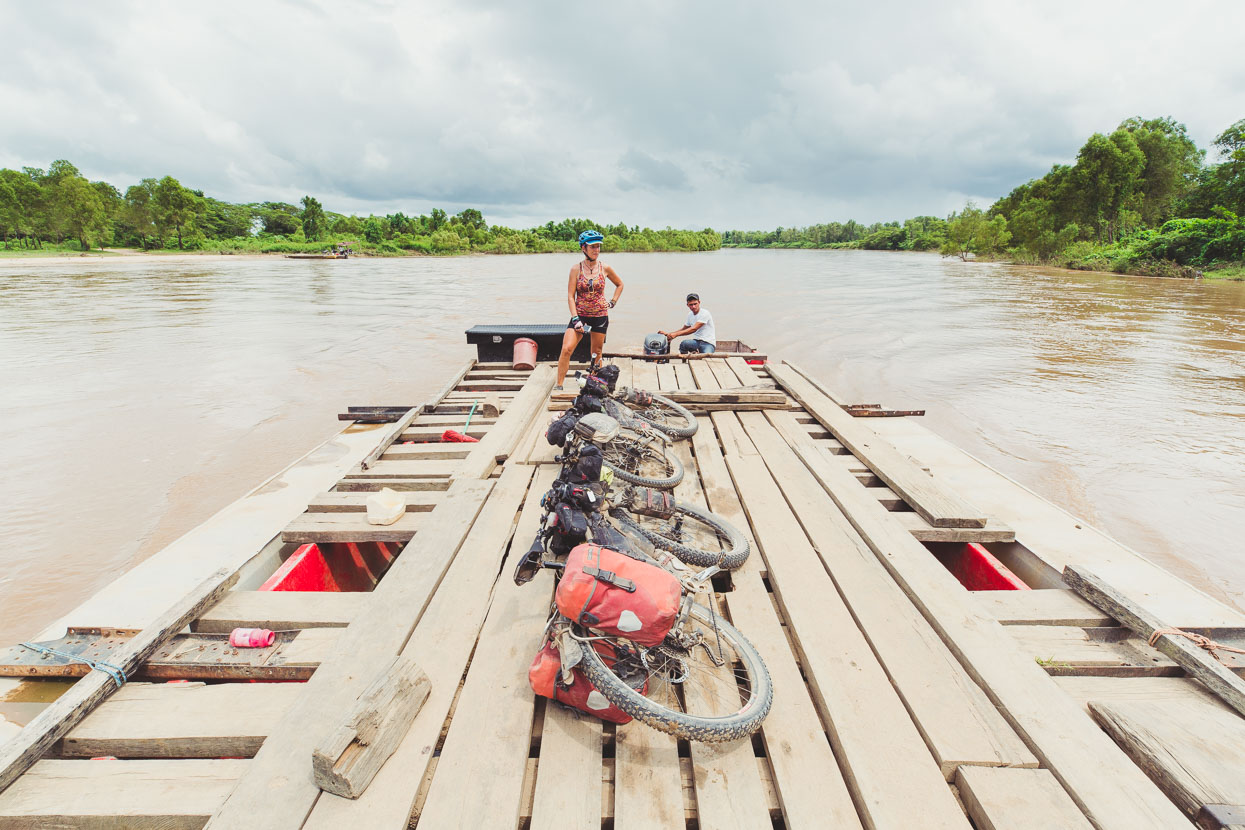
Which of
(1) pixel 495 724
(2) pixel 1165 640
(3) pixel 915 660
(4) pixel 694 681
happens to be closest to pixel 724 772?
(4) pixel 694 681

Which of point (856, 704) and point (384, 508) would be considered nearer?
point (856, 704)

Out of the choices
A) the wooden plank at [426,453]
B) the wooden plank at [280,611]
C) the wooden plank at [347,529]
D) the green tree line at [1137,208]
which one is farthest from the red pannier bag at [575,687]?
the green tree line at [1137,208]

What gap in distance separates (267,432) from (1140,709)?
10.4 metres

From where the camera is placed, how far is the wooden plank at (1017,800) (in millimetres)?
1726

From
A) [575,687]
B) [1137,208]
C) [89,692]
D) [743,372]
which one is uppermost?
[1137,208]

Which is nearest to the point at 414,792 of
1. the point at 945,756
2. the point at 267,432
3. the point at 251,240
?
the point at 945,756

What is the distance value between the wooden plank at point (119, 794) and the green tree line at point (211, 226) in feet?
261

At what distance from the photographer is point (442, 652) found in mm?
2436

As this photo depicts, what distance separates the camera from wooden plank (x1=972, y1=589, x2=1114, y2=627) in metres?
2.88

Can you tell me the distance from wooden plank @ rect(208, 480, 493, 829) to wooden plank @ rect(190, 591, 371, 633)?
0.74ft

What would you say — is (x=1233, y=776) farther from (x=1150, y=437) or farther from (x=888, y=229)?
(x=888, y=229)

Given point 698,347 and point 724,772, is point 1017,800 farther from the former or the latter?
point 698,347

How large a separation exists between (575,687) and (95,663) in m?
2.50

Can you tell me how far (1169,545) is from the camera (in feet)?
17.5
